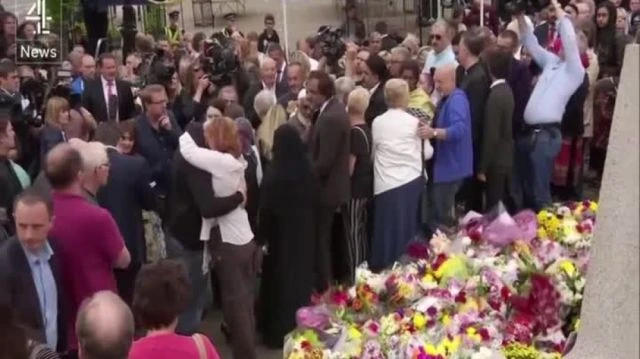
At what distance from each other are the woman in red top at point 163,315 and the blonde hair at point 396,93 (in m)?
3.65

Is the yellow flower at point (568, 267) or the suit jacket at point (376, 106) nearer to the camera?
the yellow flower at point (568, 267)

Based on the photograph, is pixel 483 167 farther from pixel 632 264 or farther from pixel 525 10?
pixel 632 264

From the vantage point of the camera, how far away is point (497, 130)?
28.6ft

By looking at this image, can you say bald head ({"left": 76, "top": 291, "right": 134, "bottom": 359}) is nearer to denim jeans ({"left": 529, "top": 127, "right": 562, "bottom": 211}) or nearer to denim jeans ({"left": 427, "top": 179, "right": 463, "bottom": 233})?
denim jeans ({"left": 427, "top": 179, "right": 463, "bottom": 233})

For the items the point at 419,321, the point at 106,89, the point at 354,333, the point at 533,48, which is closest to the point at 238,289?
the point at 354,333

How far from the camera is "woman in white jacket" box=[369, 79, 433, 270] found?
26.0 feet

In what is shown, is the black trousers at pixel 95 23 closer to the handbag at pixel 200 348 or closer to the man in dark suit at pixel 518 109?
the man in dark suit at pixel 518 109

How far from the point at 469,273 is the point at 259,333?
237 centimetres

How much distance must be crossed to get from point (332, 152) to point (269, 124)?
3.25 feet

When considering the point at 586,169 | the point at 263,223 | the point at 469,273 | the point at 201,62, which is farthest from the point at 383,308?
the point at 586,169

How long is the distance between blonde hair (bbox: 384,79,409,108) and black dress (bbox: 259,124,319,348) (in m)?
1.07

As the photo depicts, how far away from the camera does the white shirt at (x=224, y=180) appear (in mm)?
6547

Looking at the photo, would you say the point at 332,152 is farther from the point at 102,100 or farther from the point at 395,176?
the point at 102,100

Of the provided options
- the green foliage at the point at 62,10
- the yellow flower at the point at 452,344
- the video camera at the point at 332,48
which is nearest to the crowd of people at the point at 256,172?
the video camera at the point at 332,48
